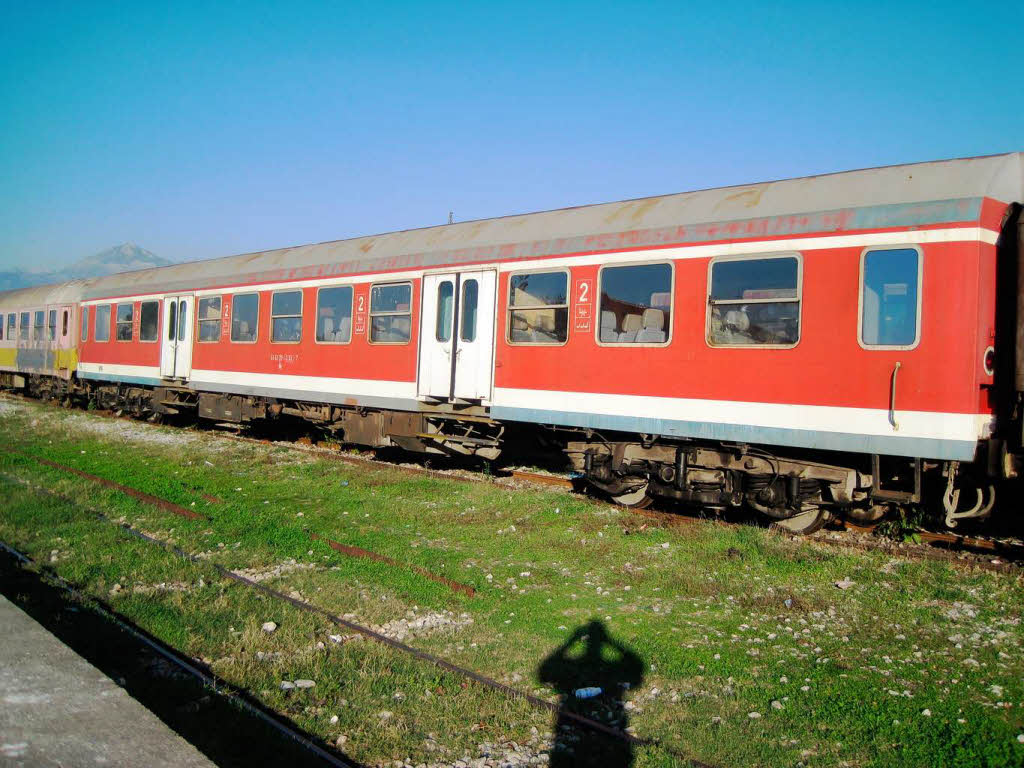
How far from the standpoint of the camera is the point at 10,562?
7270 millimetres

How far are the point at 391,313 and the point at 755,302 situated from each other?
5.91 meters

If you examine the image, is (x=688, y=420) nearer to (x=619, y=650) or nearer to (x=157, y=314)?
(x=619, y=650)

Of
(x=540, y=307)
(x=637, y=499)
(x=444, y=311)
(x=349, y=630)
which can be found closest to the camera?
(x=349, y=630)

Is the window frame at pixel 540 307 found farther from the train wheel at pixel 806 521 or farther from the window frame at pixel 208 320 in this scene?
the window frame at pixel 208 320

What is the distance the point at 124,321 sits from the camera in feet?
63.9

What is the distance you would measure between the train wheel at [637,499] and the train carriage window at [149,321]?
12.7 metres

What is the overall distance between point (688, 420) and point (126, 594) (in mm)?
5684

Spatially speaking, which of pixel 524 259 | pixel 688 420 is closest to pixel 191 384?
pixel 524 259

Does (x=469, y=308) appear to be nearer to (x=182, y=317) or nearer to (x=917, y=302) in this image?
(x=917, y=302)

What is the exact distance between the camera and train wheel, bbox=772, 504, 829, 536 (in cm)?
839

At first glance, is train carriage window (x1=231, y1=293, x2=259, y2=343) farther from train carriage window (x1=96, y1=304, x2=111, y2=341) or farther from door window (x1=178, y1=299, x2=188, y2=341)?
train carriage window (x1=96, y1=304, x2=111, y2=341)

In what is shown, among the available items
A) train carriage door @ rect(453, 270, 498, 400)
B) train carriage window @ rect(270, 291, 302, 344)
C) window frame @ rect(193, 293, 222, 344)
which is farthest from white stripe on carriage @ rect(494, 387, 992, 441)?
window frame @ rect(193, 293, 222, 344)

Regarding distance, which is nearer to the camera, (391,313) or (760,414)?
(760,414)

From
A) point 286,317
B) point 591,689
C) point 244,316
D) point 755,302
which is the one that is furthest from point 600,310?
point 244,316
